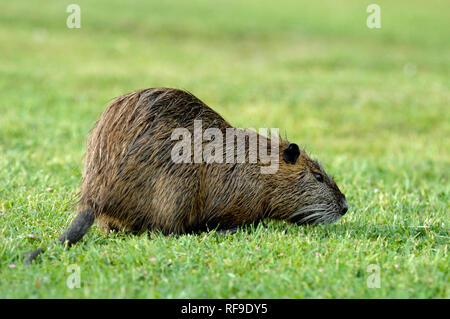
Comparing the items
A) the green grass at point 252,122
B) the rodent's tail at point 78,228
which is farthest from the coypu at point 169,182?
the green grass at point 252,122

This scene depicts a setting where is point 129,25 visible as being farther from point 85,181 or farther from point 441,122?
point 85,181

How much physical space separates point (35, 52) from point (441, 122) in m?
9.72

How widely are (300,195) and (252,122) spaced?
217 inches

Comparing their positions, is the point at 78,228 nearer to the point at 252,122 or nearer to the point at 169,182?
the point at 169,182

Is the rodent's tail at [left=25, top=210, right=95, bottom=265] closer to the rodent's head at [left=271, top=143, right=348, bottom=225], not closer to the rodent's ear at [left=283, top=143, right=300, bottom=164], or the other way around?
the rodent's head at [left=271, top=143, right=348, bottom=225]

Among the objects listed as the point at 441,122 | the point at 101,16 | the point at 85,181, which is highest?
the point at 101,16

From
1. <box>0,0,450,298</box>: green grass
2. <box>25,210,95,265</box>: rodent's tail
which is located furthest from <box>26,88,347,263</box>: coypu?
<box>0,0,450,298</box>: green grass

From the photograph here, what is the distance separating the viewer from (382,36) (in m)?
20.4

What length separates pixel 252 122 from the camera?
10203 millimetres

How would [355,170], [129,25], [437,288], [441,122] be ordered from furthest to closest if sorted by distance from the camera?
[129,25]
[441,122]
[355,170]
[437,288]

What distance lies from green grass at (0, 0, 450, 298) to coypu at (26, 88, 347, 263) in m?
0.17

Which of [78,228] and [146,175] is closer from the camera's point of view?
[78,228]

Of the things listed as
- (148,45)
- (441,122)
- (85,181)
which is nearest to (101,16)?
(148,45)

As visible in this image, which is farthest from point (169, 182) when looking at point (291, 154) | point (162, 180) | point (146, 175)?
point (291, 154)
